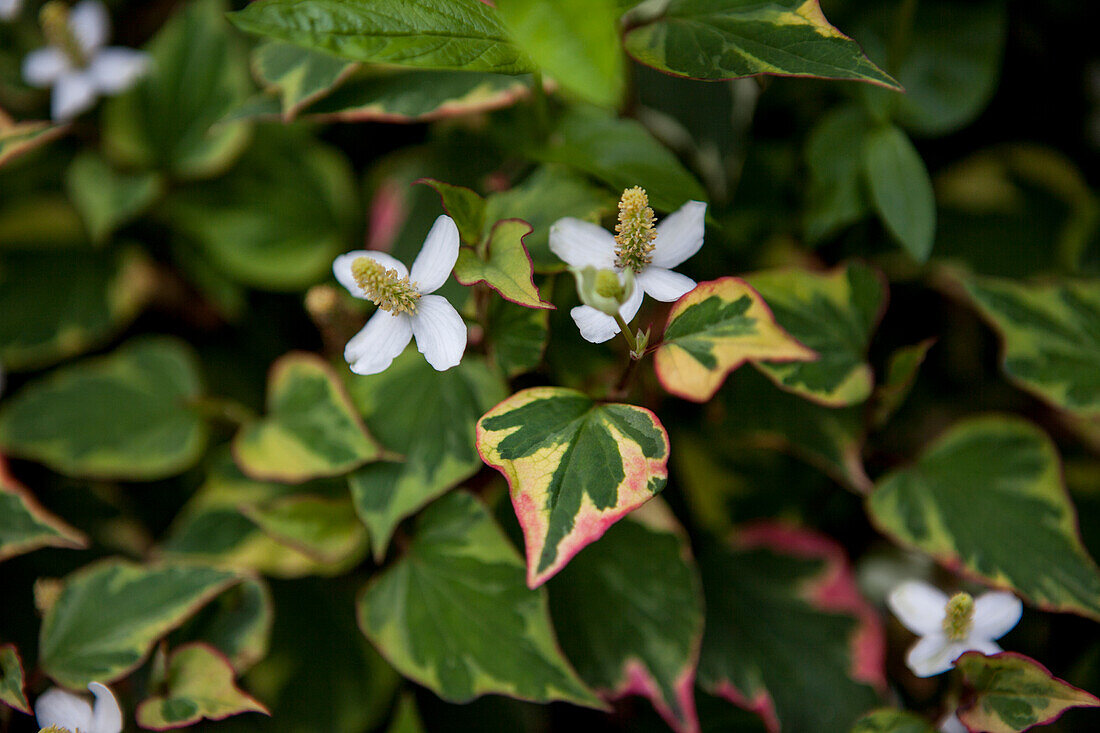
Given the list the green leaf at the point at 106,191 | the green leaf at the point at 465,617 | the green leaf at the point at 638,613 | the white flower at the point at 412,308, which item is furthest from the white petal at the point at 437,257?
the green leaf at the point at 106,191

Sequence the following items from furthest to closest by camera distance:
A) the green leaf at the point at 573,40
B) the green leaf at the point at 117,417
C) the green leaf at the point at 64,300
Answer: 1. the green leaf at the point at 64,300
2. the green leaf at the point at 117,417
3. the green leaf at the point at 573,40

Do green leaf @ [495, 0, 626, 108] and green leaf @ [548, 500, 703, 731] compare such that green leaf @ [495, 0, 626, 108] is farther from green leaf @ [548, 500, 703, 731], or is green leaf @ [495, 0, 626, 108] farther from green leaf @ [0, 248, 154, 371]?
green leaf @ [0, 248, 154, 371]

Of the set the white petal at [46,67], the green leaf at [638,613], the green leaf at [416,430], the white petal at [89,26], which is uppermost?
the white petal at [89,26]

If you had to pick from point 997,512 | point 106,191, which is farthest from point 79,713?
point 997,512

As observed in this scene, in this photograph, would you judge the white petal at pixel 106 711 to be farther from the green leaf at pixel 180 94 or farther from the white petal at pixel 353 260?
the green leaf at pixel 180 94

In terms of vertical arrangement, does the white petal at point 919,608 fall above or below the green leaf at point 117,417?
below

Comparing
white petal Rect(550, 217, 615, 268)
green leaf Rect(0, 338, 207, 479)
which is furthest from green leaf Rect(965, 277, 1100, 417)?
green leaf Rect(0, 338, 207, 479)
